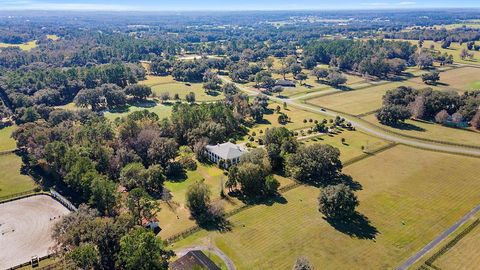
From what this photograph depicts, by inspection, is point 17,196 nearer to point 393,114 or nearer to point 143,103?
point 143,103

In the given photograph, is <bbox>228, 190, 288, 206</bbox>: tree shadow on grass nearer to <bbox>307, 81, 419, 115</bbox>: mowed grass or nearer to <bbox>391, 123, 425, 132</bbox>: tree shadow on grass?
<bbox>391, 123, 425, 132</bbox>: tree shadow on grass

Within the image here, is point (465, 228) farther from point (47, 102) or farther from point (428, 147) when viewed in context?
point (47, 102)

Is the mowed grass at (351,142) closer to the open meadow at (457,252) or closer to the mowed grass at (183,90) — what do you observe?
the open meadow at (457,252)

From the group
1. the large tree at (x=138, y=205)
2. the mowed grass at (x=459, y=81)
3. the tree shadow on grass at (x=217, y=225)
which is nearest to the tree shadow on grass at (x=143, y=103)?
the large tree at (x=138, y=205)

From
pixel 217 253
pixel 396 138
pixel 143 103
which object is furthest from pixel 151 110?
pixel 217 253

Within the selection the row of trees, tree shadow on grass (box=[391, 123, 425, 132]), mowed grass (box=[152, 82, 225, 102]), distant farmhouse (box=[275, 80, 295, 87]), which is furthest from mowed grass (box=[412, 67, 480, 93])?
the row of trees
